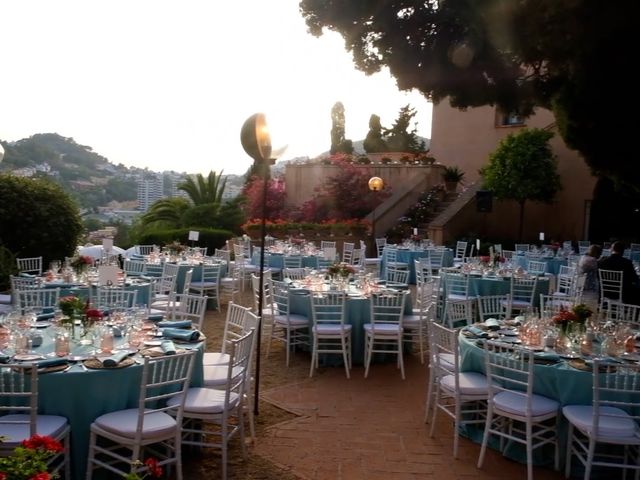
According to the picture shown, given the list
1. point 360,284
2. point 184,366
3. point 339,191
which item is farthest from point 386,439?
point 339,191

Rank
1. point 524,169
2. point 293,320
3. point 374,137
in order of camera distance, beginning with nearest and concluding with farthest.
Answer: point 293,320 → point 524,169 → point 374,137

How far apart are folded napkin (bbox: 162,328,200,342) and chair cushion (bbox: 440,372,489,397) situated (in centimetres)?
218

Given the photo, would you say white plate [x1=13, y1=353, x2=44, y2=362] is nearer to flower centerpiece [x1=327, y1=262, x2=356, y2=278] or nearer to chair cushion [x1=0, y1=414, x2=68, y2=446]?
chair cushion [x1=0, y1=414, x2=68, y2=446]

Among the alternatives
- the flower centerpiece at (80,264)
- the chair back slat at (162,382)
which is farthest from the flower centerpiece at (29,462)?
the flower centerpiece at (80,264)

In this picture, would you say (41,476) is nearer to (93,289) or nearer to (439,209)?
(93,289)

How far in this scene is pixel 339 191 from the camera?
2183cm

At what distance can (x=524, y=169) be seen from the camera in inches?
719

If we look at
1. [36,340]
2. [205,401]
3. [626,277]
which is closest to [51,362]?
[36,340]

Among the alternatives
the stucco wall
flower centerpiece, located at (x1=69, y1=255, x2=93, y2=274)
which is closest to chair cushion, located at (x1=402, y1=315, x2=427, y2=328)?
flower centerpiece, located at (x1=69, y1=255, x2=93, y2=274)

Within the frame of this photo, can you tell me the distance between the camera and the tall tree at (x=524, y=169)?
18.2m

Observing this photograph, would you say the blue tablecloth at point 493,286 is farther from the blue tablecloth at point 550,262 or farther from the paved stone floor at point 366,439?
the blue tablecloth at point 550,262

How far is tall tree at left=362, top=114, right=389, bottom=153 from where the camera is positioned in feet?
105

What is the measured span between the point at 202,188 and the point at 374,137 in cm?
1215

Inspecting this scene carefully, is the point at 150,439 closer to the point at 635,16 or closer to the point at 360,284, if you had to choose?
the point at 360,284
